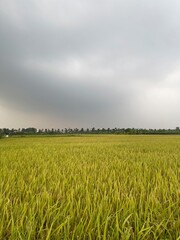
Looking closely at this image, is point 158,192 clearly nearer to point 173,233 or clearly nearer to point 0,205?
point 173,233

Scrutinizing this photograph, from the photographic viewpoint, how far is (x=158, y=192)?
8.84 ft

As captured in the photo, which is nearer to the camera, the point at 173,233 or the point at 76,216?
the point at 173,233

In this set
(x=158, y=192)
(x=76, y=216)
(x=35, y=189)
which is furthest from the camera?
(x=35, y=189)

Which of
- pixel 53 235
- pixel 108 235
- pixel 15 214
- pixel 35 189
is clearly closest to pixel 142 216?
pixel 108 235

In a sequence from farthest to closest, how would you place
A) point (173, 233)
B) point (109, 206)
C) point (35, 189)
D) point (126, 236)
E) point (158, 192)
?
point (35, 189), point (158, 192), point (109, 206), point (173, 233), point (126, 236)

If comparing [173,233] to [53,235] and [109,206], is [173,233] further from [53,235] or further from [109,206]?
[53,235]

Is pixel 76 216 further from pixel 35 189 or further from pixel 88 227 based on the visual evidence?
pixel 35 189

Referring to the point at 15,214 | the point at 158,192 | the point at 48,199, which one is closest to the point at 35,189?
the point at 48,199

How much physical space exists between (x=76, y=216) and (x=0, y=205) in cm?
68

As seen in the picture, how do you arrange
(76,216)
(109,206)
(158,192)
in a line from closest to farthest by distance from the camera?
(76,216) < (109,206) < (158,192)

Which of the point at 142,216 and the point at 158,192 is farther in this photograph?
the point at 158,192

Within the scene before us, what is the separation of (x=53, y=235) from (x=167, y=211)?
1021 millimetres

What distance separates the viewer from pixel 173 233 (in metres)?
1.71

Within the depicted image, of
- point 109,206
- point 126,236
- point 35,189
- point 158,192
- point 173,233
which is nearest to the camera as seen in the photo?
point 126,236
